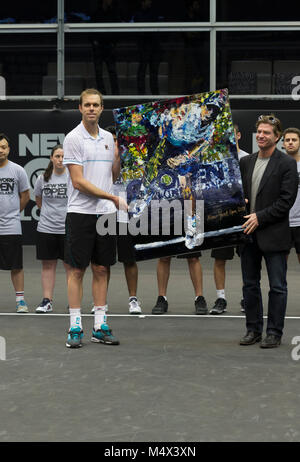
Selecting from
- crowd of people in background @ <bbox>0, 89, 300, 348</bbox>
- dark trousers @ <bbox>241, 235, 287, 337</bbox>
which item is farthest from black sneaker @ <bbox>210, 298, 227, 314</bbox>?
dark trousers @ <bbox>241, 235, 287, 337</bbox>

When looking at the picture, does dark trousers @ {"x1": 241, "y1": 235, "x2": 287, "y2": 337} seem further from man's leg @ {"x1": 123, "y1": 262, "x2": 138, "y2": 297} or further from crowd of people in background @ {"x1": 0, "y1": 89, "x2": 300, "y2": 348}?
man's leg @ {"x1": 123, "y1": 262, "x2": 138, "y2": 297}

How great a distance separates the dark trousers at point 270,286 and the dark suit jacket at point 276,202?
0.35 ft

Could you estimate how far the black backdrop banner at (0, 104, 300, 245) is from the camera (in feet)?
47.2

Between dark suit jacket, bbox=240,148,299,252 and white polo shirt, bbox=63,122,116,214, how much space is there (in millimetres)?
1233

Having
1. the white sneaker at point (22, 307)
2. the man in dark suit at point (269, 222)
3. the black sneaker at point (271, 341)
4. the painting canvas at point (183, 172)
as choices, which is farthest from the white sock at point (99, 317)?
the white sneaker at point (22, 307)

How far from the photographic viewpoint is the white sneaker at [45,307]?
27.3ft

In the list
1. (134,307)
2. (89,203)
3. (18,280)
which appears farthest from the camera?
(18,280)

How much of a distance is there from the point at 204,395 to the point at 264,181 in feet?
7.09

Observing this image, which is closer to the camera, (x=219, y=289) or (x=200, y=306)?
(x=200, y=306)

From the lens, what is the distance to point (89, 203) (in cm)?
680

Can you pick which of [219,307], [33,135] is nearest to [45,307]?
[219,307]

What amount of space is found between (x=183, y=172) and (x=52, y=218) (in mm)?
2392

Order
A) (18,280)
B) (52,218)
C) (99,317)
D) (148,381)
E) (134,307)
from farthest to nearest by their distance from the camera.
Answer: (52,218), (18,280), (134,307), (99,317), (148,381)

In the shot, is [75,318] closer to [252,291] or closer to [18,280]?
[252,291]
